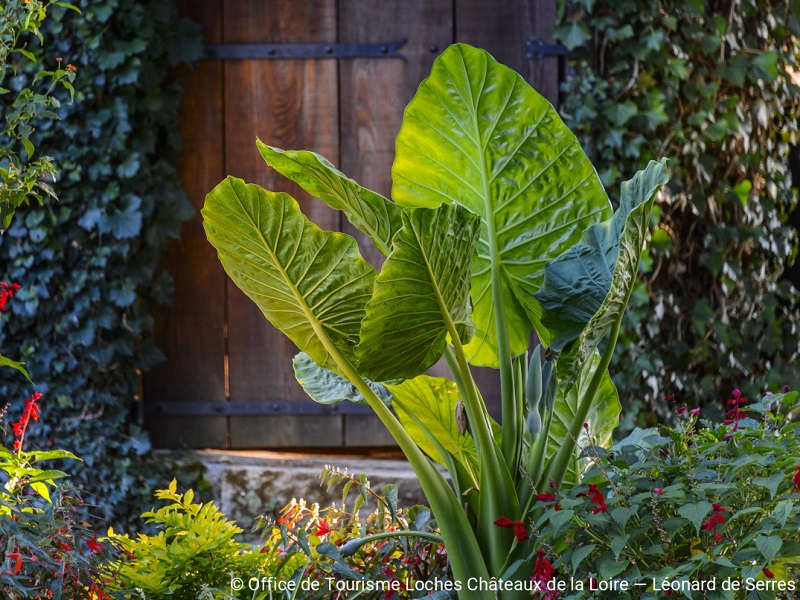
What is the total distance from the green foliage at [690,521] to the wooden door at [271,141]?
64.6 inches

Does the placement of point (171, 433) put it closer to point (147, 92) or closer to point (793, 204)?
point (147, 92)

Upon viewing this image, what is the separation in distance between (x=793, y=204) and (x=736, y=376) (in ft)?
2.12

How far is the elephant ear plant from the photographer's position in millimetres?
1274

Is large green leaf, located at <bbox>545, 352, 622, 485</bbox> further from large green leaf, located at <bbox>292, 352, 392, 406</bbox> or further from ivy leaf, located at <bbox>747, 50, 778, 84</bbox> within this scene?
ivy leaf, located at <bbox>747, 50, 778, 84</bbox>

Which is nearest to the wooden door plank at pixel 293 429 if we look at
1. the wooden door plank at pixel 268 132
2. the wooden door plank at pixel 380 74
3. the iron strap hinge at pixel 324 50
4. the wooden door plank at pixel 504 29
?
the wooden door plank at pixel 268 132

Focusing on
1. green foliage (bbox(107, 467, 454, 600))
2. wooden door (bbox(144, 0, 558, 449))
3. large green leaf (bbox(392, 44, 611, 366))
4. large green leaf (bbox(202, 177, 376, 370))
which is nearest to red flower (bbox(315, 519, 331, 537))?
green foliage (bbox(107, 467, 454, 600))

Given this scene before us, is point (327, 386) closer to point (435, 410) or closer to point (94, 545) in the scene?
point (435, 410)

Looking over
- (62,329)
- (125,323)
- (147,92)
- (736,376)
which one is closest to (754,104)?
(736,376)

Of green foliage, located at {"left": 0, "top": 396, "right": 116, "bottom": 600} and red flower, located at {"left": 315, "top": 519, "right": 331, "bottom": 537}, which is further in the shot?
red flower, located at {"left": 315, "top": 519, "right": 331, "bottom": 537}

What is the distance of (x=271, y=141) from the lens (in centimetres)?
295

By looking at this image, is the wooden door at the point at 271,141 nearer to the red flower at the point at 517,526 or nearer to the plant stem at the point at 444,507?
the plant stem at the point at 444,507

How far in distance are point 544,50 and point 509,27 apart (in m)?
0.15

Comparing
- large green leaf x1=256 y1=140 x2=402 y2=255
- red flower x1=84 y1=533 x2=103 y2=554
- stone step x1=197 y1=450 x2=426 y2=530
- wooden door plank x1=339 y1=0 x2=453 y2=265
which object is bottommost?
stone step x1=197 y1=450 x2=426 y2=530

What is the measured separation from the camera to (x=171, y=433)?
2959mm
